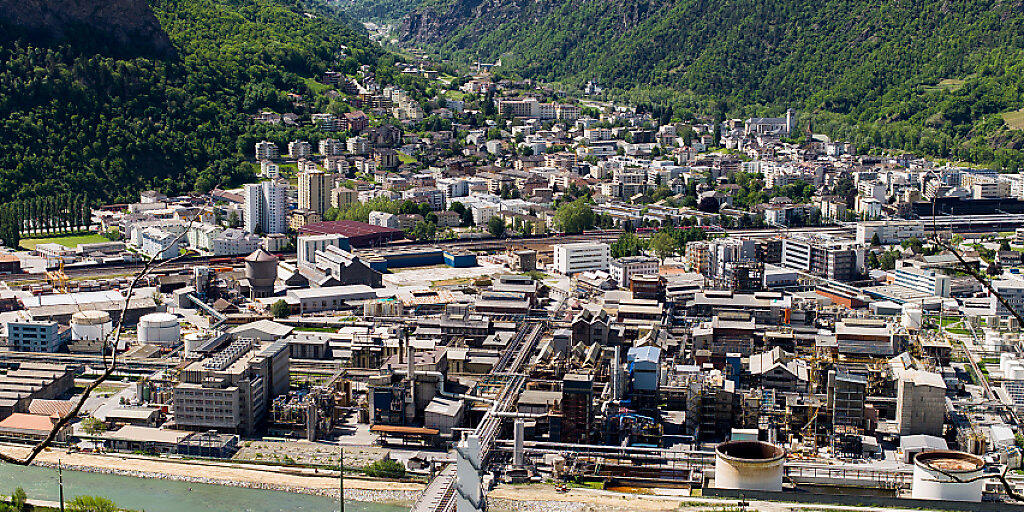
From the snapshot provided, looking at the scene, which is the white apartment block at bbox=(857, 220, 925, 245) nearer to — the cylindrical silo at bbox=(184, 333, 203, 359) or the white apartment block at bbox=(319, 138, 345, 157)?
the white apartment block at bbox=(319, 138, 345, 157)

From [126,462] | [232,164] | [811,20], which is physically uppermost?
[811,20]

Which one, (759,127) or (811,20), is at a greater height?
(811,20)

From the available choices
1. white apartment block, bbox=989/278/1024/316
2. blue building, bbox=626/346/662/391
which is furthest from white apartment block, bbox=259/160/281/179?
blue building, bbox=626/346/662/391

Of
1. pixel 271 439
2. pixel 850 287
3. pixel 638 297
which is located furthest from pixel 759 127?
pixel 271 439

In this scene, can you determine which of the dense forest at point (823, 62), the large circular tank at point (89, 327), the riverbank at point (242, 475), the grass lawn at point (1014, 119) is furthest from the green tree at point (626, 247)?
the grass lawn at point (1014, 119)

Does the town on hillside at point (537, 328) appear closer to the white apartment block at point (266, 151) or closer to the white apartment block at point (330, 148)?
the white apartment block at point (330, 148)

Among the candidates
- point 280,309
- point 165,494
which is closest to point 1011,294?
point 280,309

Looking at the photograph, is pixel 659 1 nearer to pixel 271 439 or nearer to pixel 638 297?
pixel 638 297

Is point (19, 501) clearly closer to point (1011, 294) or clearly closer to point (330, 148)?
point (1011, 294)
